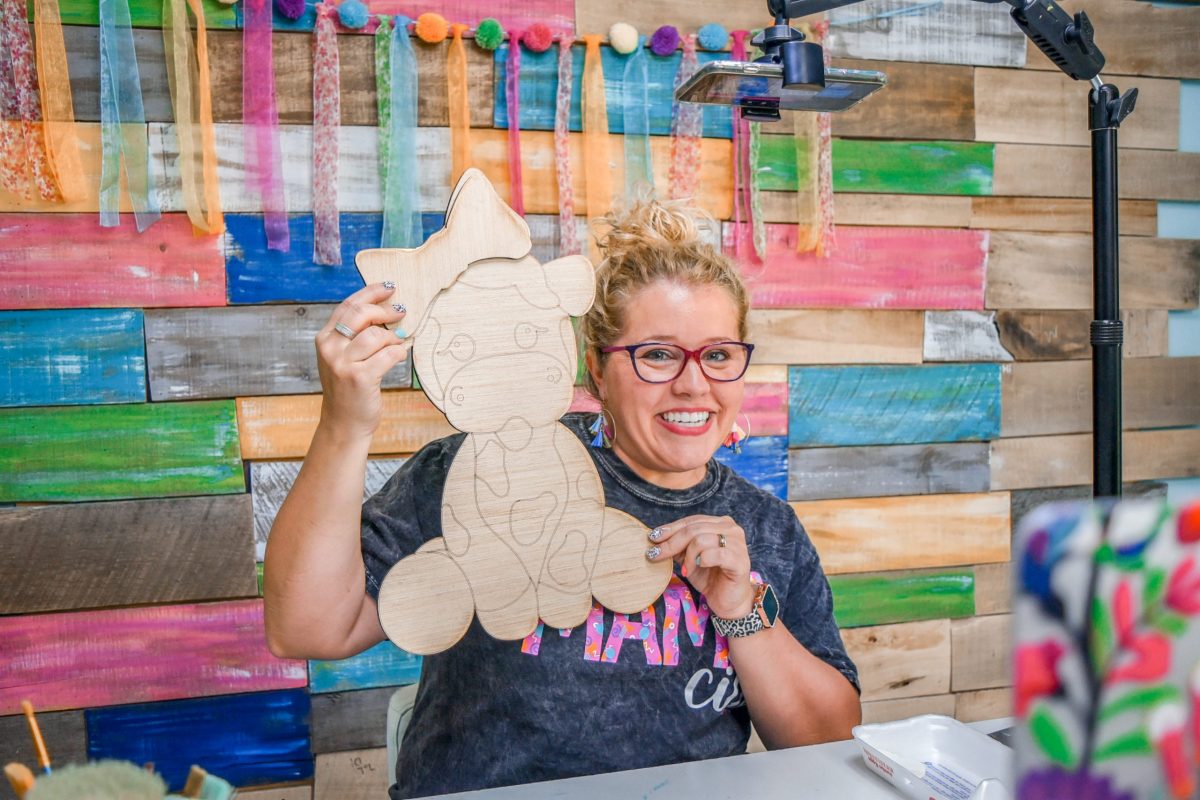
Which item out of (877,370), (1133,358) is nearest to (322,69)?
(877,370)

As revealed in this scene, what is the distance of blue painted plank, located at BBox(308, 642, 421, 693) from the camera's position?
71.7 inches

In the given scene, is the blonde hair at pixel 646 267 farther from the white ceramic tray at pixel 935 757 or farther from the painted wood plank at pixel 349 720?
the painted wood plank at pixel 349 720

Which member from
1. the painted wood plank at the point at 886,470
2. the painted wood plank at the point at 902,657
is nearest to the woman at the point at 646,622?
the painted wood plank at the point at 886,470

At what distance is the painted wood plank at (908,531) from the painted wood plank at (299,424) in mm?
866

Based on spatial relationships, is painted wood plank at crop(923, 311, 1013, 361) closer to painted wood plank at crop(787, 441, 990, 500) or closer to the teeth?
painted wood plank at crop(787, 441, 990, 500)

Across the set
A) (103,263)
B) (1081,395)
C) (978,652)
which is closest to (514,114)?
(103,263)

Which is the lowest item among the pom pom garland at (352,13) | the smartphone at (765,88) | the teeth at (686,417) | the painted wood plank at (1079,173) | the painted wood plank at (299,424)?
the painted wood plank at (299,424)

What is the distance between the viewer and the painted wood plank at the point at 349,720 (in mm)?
1830

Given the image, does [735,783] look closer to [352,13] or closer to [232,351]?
[232,351]

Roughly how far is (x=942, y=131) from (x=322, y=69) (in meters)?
1.37

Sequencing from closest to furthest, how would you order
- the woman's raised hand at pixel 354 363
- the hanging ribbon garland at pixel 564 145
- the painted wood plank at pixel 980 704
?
1. the woman's raised hand at pixel 354 363
2. the hanging ribbon garland at pixel 564 145
3. the painted wood plank at pixel 980 704

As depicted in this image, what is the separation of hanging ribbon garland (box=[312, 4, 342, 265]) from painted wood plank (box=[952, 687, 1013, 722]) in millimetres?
1772

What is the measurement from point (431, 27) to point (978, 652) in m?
1.88

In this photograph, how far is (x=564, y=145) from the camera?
1.87 meters
